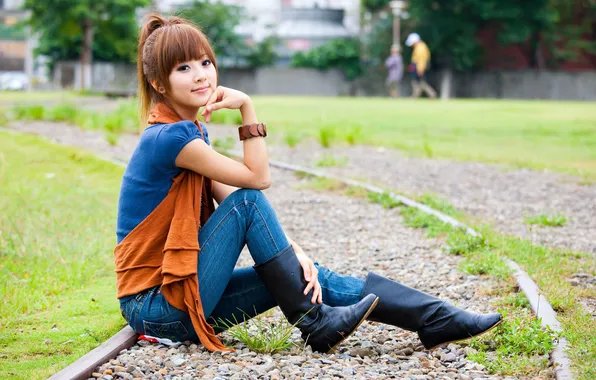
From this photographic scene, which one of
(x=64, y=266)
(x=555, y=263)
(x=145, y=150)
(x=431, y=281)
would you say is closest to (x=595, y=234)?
(x=555, y=263)

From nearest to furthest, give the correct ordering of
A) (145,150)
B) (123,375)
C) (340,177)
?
(123,375) → (145,150) → (340,177)

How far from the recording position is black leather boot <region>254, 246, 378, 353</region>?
145 inches

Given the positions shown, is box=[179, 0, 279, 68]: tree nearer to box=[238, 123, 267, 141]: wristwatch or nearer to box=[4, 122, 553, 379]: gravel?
box=[4, 122, 553, 379]: gravel

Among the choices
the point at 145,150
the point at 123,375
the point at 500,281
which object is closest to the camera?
the point at 123,375

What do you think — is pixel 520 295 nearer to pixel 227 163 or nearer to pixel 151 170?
pixel 227 163

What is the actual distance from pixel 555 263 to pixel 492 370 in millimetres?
2105

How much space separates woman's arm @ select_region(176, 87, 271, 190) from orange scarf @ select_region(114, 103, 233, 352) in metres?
0.09

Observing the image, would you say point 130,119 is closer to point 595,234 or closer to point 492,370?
point 595,234

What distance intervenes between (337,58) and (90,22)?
1261cm

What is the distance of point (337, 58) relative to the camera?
43656 mm

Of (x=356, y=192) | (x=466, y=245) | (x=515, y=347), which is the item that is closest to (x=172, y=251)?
(x=515, y=347)

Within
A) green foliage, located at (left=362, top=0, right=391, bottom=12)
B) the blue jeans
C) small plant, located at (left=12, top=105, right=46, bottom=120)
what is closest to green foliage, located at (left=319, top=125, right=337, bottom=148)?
small plant, located at (left=12, top=105, right=46, bottom=120)

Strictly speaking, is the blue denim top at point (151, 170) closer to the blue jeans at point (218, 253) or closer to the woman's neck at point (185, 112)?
the woman's neck at point (185, 112)

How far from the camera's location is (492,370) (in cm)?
354
